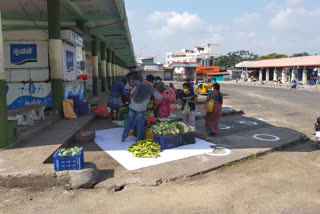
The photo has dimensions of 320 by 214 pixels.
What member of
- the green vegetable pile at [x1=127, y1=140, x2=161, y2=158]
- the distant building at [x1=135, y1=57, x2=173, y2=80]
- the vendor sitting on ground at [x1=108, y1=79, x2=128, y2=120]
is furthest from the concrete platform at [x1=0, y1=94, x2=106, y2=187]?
the distant building at [x1=135, y1=57, x2=173, y2=80]

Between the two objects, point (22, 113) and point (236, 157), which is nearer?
point (236, 157)

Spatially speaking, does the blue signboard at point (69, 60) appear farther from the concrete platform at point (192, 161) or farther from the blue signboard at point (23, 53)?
the concrete platform at point (192, 161)

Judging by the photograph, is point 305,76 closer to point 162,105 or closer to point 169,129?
point 162,105

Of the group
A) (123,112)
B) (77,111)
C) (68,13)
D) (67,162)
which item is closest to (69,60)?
(77,111)

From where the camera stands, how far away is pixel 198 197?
12.5 ft

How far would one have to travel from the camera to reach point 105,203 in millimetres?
3631

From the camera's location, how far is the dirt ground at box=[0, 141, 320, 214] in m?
3.47

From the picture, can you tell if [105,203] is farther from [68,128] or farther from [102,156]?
[68,128]

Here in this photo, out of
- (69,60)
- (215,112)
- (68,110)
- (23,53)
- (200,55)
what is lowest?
(68,110)

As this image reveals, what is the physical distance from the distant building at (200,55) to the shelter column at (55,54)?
88.7m

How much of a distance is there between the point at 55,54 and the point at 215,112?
5.73m

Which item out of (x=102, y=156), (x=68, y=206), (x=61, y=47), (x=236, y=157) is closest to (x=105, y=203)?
(x=68, y=206)

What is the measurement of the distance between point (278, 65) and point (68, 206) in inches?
1949

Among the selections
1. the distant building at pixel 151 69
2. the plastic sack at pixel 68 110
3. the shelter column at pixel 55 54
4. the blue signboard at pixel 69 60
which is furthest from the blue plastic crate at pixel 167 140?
the distant building at pixel 151 69
